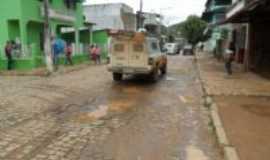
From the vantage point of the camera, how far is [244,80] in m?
14.3

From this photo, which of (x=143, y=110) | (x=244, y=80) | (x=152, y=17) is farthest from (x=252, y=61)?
(x=152, y=17)

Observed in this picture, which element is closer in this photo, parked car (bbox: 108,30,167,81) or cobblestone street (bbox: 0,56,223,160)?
cobblestone street (bbox: 0,56,223,160)

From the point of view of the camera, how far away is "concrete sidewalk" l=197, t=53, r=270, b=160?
575 centimetres

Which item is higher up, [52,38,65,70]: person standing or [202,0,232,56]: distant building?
[202,0,232,56]: distant building

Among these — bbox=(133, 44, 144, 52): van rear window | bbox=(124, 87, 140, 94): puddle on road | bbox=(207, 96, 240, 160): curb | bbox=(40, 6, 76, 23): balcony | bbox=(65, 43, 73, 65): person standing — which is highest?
bbox=(40, 6, 76, 23): balcony

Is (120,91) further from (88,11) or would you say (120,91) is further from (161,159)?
(88,11)

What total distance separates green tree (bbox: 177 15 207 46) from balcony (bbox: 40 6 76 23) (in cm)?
3494

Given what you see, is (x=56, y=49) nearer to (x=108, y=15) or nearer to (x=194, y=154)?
(x=194, y=154)

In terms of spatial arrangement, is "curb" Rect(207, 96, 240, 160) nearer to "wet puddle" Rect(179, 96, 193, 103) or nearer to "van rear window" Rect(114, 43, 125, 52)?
"wet puddle" Rect(179, 96, 193, 103)

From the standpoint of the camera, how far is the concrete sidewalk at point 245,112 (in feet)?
18.9

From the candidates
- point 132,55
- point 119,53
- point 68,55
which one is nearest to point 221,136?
point 132,55

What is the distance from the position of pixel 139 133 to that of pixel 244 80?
350 inches

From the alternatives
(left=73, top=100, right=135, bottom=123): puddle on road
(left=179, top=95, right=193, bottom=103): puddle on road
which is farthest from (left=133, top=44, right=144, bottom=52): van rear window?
(left=73, top=100, right=135, bottom=123): puddle on road

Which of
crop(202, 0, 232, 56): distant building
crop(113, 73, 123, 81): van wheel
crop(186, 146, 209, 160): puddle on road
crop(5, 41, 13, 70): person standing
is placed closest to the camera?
crop(186, 146, 209, 160): puddle on road
